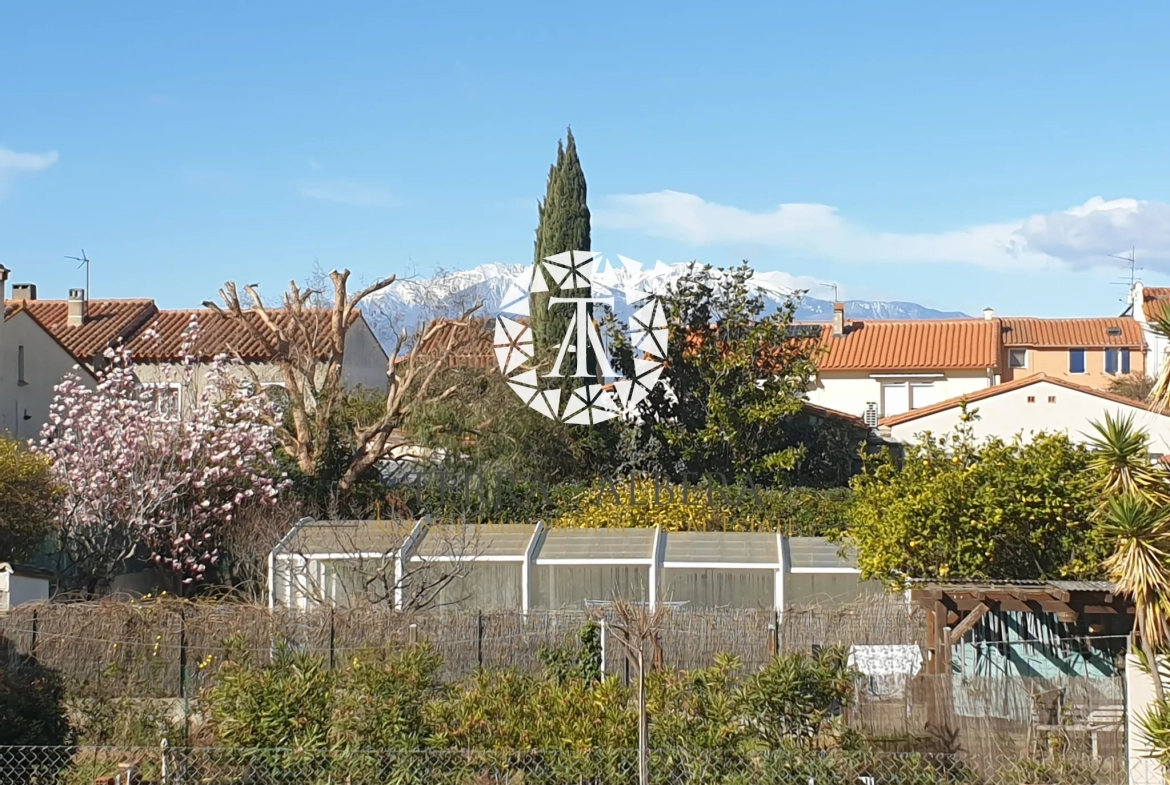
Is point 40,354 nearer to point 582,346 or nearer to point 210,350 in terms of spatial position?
point 210,350

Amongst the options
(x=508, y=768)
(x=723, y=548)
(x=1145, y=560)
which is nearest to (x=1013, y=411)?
(x=723, y=548)

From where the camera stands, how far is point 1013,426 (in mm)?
34188

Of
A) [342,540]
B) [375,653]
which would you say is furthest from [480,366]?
[375,653]

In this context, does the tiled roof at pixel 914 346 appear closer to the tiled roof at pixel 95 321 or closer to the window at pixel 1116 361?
the window at pixel 1116 361

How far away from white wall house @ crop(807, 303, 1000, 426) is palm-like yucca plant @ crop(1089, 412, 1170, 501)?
125ft

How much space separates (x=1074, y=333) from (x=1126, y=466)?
52.3m

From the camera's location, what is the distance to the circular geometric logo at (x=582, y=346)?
27.6 meters

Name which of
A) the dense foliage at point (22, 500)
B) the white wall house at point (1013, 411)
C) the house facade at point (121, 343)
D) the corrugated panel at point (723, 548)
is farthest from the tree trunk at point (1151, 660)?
the white wall house at point (1013, 411)

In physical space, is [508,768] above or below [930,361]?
below

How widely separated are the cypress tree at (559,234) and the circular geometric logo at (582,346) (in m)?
0.12

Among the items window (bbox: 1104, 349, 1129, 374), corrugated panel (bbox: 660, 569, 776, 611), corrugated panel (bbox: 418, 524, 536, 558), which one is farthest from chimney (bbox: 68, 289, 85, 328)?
window (bbox: 1104, 349, 1129, 374)

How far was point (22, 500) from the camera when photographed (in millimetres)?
19812

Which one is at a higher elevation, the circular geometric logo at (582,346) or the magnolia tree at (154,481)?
the circular geometric logo at (582,346)

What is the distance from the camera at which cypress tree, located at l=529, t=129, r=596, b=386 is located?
2881 centimetres
